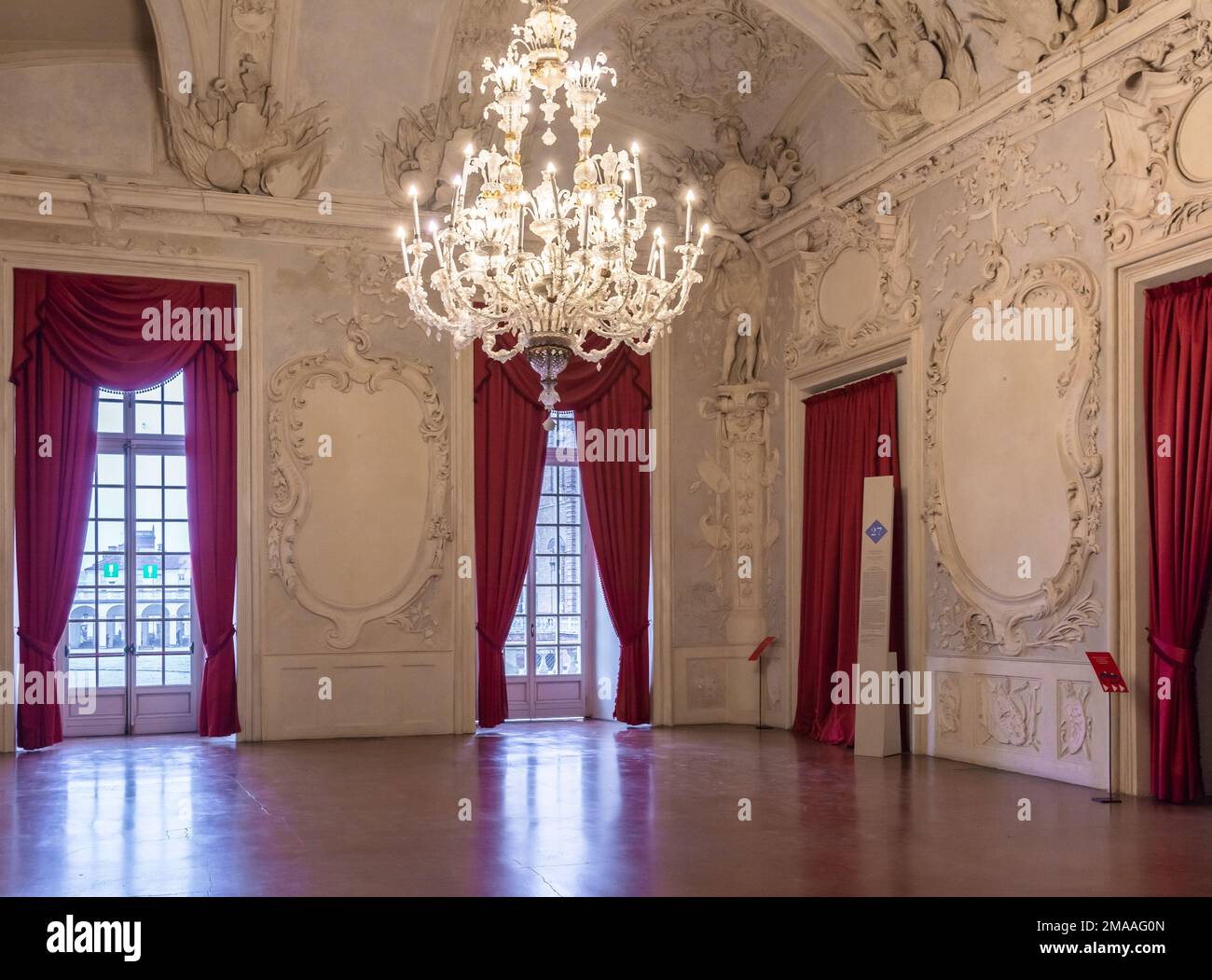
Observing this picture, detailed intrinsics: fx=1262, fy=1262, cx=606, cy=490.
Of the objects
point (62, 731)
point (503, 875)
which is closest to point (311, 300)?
point (62, 731)

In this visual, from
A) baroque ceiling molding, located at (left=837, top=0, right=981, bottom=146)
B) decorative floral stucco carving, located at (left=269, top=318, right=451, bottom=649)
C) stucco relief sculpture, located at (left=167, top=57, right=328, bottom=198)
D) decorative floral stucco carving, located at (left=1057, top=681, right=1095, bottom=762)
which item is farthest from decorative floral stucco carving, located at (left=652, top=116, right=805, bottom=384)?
decorative floral stucco carving, located at (left=1057, top=681, right=1095, bottom=762)

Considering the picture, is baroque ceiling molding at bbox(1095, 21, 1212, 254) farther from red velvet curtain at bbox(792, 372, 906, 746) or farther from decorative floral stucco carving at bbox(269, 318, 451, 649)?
decorative floral stucco carving at bbox(269, 318, 451, 649)

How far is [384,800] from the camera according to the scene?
709 cm

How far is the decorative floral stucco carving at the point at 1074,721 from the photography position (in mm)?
7375

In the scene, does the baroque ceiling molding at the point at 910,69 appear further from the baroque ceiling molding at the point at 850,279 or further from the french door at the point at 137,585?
the french door at the point at 137,585

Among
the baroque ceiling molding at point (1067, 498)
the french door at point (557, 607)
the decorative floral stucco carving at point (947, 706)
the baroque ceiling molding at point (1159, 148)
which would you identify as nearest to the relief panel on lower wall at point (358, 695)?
the french door at point (557, 607)

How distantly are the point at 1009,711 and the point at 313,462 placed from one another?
553 cm

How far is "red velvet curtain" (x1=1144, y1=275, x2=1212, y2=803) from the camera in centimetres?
685

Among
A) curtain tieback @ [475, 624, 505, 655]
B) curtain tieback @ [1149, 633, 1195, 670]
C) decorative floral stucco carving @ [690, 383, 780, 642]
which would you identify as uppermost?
decorative floral stucco carving @ [690, 383, 780, 642]

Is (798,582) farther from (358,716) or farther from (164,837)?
(164,837)

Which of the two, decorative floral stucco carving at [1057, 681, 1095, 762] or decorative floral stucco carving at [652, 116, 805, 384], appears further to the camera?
decorative floral stucco carving at [652, 116, 805, 384]

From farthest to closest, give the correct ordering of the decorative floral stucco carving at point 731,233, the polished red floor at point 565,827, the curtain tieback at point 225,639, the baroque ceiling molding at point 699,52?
the decorative floral stucco carving at point 731,233, the baroque ceiling molding at point 699,52, the curtain tieback at point 225,639, the polished red floor at point 565,827

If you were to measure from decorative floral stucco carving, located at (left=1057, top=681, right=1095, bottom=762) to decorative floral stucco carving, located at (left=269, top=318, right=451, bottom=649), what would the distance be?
4.93 m

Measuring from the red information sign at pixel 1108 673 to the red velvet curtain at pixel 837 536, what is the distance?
6.80ft
